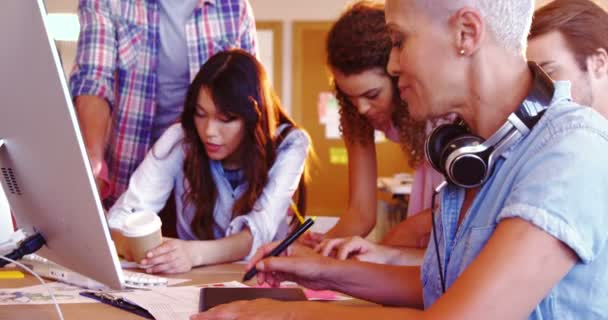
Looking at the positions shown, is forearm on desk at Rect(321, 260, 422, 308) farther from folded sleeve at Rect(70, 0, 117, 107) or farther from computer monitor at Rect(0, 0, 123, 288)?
folded sleeve at Rect(70, 0, 117, 107)

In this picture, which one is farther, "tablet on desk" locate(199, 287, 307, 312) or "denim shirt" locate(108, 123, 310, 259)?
"denim shirt" locate(108, 123, 310, 259)

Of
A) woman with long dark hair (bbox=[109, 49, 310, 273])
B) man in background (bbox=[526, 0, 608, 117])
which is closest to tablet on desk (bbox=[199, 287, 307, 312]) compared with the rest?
woman with long dark hair (bbox=[109, 49, 310, 273])

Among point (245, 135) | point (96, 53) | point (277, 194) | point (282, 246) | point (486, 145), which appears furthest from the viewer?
point (96, 53)

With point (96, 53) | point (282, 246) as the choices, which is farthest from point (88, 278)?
point (96, 53)

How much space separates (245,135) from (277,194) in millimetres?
213

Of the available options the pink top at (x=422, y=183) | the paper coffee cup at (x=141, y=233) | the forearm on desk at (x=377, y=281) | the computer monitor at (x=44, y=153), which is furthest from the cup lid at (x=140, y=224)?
the pink top at (x=422, y=183)

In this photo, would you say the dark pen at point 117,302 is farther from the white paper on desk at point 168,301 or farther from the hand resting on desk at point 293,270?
the hand resting on desk at point 293,270

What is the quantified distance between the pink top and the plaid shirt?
1.99ft

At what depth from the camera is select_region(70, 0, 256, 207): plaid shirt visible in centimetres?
211

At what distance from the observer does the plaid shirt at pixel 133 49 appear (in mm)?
2107

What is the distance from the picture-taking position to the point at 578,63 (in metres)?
1.53

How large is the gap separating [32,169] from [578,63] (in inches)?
44.7

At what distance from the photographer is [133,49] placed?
2.15m

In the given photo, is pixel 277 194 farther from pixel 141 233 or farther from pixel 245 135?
pixel 141 233
